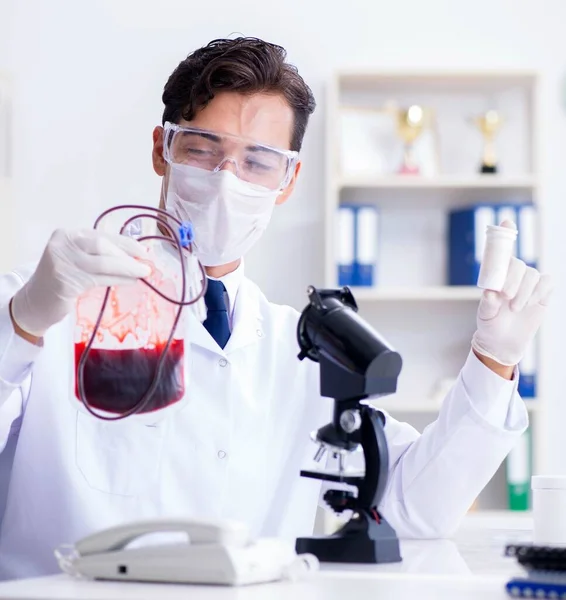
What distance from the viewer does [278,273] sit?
12.4ft

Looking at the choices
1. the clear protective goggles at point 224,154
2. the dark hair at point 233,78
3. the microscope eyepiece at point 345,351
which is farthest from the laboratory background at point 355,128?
the microscope eyepiece at point 345,351

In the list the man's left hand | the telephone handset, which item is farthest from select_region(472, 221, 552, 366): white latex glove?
the telephone handset

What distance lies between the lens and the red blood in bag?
1.29m

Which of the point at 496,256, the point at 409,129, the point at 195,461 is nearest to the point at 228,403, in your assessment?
the point at 195,461

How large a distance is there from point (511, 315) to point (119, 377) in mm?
586

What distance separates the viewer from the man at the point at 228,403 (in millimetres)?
1484

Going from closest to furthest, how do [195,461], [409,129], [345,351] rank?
1. [345,351]
2. [195,461]
3. [409,129]

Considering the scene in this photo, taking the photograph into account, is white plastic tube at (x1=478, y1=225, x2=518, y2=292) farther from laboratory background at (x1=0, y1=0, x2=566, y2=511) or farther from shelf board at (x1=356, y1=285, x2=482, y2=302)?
laboratory background at (x1=0, y1=0, x2=566, y2=511)

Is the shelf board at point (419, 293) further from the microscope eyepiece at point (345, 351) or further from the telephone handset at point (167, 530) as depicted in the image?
the telephone handset at point (167, 530)

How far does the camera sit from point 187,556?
1.02 meters

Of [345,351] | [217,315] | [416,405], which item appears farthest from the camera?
[416,405]

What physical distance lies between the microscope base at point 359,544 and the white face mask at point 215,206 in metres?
0.66

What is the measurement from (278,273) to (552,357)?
1.07 metres

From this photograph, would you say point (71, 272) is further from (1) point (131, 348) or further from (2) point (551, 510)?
(2) point (551, 510)
